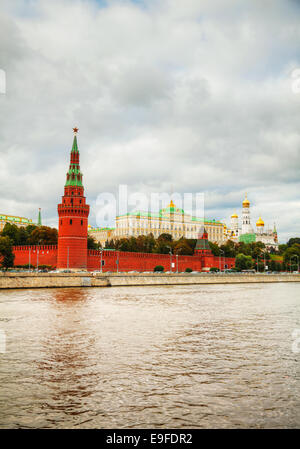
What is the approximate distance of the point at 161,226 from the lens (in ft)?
426

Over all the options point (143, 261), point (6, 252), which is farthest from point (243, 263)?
point (6, 252)

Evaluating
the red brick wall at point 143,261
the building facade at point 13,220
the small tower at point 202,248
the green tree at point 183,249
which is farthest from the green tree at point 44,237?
the building facade at point 13,220

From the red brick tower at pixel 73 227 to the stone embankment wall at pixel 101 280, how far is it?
1196cm

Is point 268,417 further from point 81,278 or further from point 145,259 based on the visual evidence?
point 145,259

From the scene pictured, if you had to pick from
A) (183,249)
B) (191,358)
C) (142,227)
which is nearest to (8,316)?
(191,358)

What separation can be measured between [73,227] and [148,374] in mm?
50646

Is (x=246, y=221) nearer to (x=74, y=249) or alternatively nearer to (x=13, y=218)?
(x=13, y=218)

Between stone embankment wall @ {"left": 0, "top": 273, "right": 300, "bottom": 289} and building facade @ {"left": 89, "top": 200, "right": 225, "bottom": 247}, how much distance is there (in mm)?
64422

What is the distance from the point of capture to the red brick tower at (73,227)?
58531mm

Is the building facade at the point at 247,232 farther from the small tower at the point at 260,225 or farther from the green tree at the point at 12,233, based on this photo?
the green tree at the point at 12,233

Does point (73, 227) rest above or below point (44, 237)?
above

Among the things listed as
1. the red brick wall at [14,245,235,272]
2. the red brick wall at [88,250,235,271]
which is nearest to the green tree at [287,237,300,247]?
the red brick wall at [88,250,235,271]

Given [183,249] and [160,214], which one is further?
[160,214]

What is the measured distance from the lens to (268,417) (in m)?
7.00
